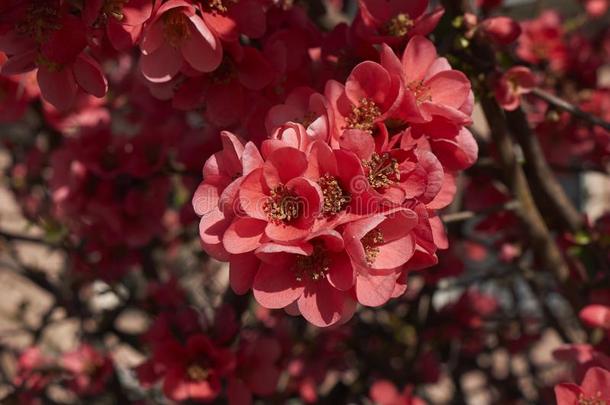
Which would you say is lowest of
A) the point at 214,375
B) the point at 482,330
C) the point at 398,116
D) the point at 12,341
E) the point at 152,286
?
the point at 12,341

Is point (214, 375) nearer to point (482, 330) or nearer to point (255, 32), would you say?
point (255, 32)

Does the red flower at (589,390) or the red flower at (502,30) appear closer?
the red flower at (589,390)

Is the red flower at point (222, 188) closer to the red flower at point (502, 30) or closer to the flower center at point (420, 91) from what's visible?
the flower center at point (420, 91)

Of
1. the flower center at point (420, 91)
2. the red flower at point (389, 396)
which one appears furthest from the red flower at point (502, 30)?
the red flower at point (389, 396)

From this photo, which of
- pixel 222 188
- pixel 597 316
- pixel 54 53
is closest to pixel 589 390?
pixel 597 316

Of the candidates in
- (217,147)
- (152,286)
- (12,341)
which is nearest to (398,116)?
(217,147)

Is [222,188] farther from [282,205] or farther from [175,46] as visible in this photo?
[175,46]

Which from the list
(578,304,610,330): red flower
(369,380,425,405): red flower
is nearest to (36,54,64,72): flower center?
(578,304,610,330): red flower
